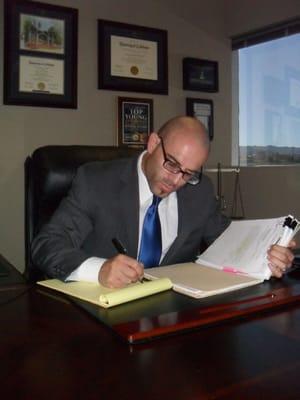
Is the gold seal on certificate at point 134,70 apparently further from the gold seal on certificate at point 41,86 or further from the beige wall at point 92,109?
the gold seal on certificate at point 41,86

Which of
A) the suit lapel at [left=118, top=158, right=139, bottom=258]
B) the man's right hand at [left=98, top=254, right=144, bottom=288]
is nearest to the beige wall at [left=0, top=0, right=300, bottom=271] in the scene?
the suit lapel at [left=118, top=158, right=139, bottom=258]

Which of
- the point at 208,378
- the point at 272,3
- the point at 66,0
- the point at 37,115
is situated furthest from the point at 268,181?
the point at 208,378

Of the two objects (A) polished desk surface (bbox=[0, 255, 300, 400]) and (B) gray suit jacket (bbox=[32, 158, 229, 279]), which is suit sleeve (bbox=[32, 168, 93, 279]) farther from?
(A) polished desk surface (bbox=[0, 255, 300, 400])

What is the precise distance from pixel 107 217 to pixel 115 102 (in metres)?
1.50

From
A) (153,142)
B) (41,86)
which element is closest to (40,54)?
(41,86)

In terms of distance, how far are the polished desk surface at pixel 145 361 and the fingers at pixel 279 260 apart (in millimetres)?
299

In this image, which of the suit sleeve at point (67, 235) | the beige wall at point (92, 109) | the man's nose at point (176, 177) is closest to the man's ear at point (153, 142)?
the man's nose at point (176, 177)

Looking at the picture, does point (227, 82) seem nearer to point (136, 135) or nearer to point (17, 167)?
point (136, 135)

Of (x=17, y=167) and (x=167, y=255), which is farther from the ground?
(x=17, y=167)

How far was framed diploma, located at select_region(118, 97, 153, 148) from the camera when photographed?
284 cm

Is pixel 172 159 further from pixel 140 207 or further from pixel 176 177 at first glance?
pixel 140 207

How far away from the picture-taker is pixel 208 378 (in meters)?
0.67

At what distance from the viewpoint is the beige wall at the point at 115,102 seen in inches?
99.6

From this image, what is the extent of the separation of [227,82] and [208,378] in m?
2.86
